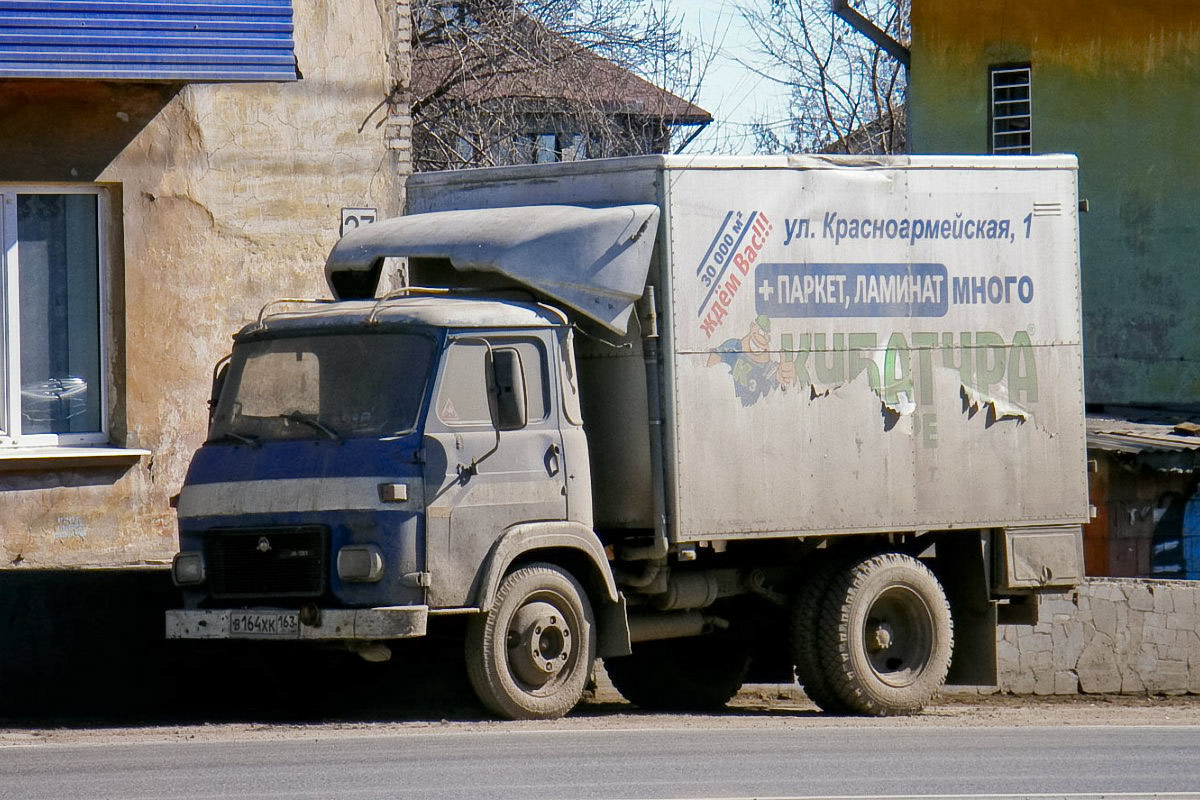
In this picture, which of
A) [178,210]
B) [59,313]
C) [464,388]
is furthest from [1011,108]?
[464,388]

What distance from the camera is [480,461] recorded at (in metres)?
9.70

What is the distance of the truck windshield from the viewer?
972 cm

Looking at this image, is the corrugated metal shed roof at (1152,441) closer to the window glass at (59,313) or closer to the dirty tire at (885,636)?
the dirty tire at (885,636)

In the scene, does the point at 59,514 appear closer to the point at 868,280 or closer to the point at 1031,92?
the point at 868,280

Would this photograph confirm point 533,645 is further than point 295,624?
Yes

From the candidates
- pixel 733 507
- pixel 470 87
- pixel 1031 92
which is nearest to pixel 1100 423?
pixel 1031 92

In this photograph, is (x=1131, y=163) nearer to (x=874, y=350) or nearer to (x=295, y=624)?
(x=874, y=350)

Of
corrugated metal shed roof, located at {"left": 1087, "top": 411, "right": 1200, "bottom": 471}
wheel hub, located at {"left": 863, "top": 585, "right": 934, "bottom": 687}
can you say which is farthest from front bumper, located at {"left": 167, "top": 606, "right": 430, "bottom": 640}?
corrugated metal shed roof, located at {"left": 1087, "top": 411, "right": 1200, "bottom": 471}

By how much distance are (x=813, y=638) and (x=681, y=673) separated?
1188 millimetres

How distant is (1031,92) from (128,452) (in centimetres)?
1480

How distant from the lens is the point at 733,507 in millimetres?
10531

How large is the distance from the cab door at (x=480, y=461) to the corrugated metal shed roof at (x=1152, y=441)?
1114cm

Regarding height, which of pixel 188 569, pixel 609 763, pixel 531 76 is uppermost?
pixel 531 76

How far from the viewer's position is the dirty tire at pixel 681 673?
39.8ft
